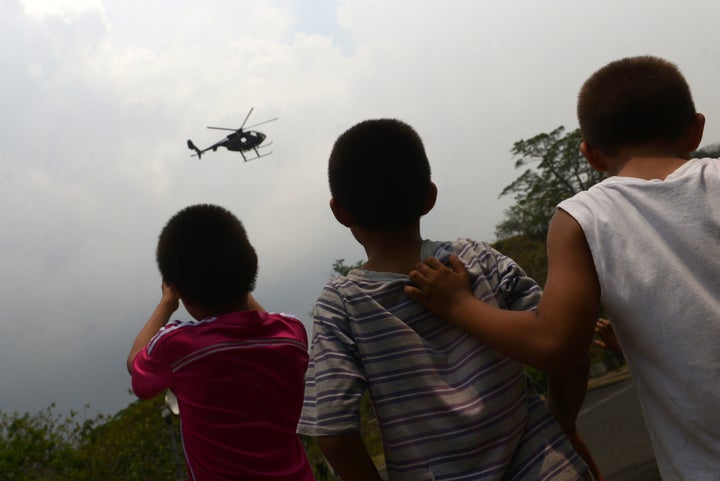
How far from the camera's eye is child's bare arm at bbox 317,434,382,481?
1.72 metres

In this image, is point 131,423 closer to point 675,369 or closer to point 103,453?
point 103,453

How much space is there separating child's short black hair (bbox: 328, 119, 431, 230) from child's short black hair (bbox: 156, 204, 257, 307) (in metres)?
0.81

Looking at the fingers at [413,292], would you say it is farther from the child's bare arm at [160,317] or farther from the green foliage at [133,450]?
the green foliage at [133,450]

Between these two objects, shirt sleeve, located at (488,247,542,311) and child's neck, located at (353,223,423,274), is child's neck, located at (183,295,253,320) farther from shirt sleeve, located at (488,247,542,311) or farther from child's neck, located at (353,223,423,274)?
shirt sleeve, located at (488,247,542,311)

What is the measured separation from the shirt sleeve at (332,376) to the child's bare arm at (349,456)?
3cm

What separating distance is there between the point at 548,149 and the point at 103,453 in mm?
30868

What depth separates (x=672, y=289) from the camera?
5.54 feet

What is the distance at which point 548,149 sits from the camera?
36719mm

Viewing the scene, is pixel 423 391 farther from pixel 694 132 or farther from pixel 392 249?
pixel 694 132

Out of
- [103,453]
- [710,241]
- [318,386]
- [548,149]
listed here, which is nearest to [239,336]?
[318,386]

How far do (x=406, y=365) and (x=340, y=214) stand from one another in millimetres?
509

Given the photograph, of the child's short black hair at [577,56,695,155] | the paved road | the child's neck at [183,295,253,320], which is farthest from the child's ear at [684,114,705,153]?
the paved road

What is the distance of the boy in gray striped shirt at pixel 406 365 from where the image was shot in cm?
170

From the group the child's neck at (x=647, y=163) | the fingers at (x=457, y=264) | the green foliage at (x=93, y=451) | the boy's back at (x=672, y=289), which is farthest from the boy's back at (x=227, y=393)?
the green foliage at (x=93, y=451)
